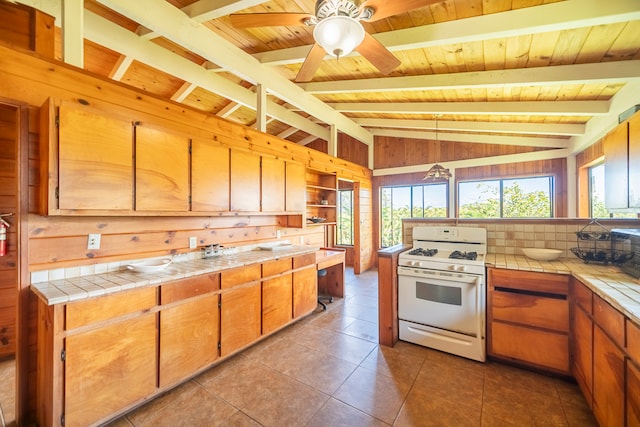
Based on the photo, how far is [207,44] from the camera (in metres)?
2.68

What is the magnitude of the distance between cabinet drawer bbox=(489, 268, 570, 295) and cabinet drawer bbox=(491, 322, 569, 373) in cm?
34

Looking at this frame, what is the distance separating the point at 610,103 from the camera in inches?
120

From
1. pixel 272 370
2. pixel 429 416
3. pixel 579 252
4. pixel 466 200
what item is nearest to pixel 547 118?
pixel 466 200

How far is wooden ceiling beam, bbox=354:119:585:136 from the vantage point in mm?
3947

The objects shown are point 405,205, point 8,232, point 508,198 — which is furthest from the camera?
point 405,205

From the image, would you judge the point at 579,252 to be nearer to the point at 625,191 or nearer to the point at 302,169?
the point at 625,191

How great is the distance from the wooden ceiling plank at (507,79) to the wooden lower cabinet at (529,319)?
1.93m

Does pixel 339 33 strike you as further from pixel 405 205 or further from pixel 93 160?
pixel 405 205

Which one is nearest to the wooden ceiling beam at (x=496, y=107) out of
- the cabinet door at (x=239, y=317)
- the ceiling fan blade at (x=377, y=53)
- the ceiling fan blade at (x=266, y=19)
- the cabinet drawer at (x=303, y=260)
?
the ceiling fan blade at (x=377, y=53)

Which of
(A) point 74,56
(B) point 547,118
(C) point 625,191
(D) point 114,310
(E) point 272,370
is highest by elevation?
(B) point 547,118

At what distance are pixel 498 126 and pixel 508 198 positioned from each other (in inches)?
60.9

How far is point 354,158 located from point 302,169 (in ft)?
10.6

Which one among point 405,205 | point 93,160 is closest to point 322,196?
point 405,205

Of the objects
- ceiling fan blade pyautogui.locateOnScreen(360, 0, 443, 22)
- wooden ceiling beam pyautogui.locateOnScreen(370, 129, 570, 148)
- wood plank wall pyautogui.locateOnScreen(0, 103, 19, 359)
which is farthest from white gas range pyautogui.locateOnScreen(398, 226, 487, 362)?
wood plank wall pyautogui.locateOnScreen(0, 103, 19, 359)
